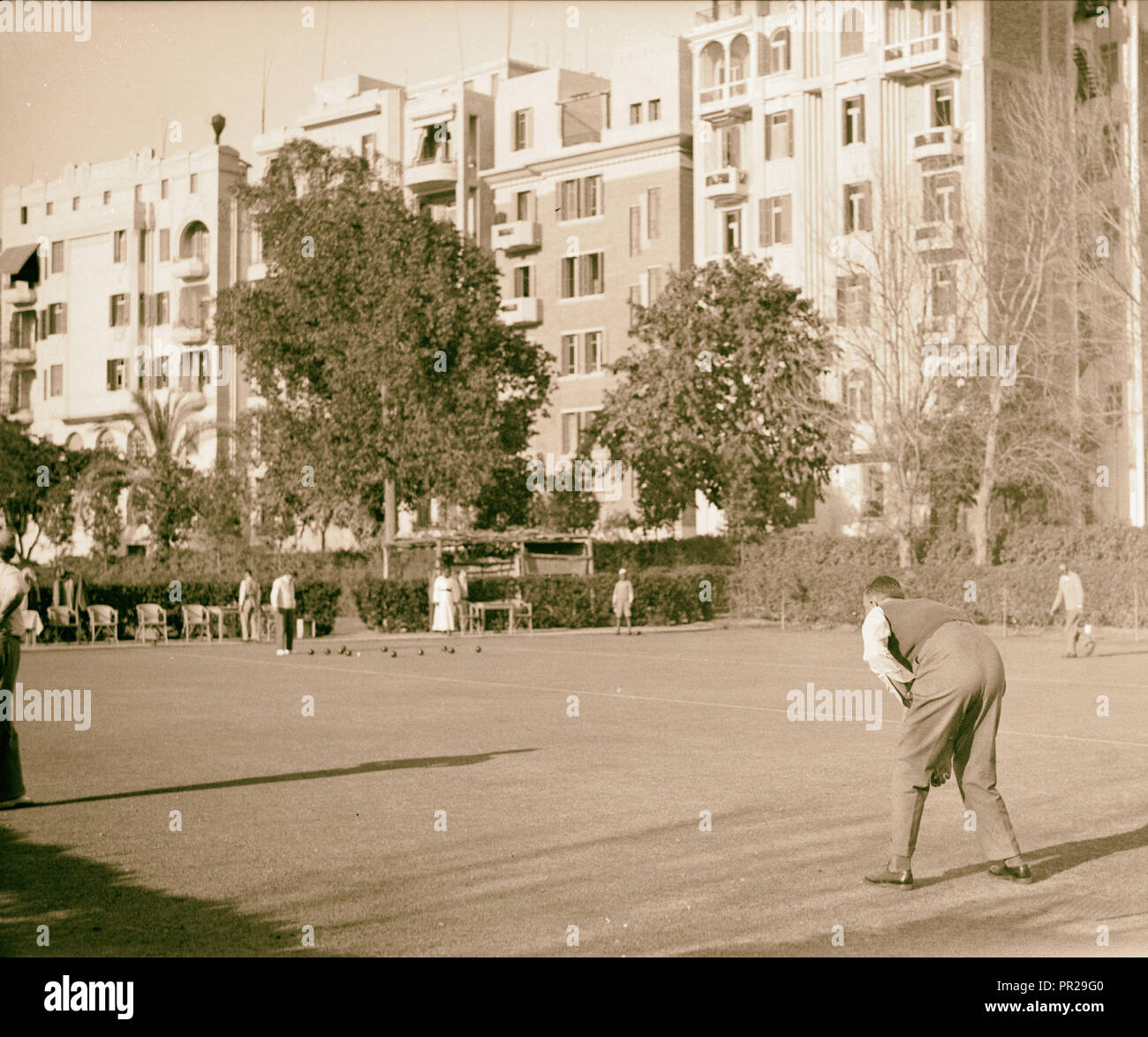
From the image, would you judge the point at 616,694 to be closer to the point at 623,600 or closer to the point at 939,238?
the point at 623,600

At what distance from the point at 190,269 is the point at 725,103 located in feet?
89.3

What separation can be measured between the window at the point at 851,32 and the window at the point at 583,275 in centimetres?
1258

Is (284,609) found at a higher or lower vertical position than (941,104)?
lower

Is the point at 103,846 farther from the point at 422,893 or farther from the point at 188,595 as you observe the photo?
the point at 188,595

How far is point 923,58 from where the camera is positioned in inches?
2099

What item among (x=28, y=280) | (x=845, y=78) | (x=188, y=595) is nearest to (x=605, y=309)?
(x=845, y=78)

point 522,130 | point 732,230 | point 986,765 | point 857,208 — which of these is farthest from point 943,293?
point 986,765

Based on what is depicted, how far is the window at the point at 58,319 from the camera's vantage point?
267 ft

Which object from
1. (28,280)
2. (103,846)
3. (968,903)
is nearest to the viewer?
(968,903)

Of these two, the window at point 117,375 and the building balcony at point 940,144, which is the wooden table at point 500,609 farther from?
the window at point 117,375

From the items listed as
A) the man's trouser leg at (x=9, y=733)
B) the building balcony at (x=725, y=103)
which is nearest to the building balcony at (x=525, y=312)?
the building balcony at (x=725, y=103)

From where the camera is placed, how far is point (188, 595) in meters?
42.0
